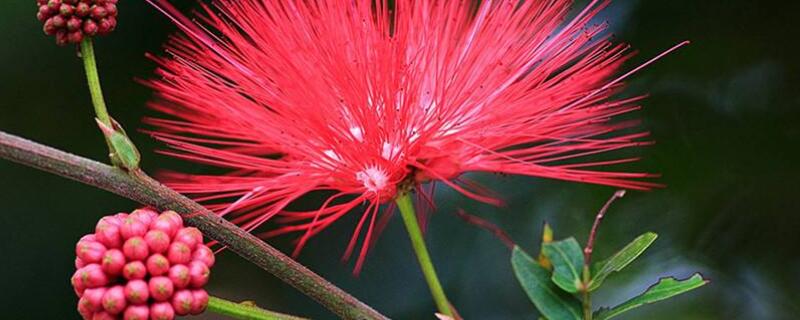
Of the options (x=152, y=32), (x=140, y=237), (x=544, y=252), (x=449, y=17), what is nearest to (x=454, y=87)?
(x=449, y=17)

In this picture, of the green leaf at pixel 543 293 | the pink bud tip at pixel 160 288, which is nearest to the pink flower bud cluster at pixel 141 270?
the pink bud tip at pixel 160 288

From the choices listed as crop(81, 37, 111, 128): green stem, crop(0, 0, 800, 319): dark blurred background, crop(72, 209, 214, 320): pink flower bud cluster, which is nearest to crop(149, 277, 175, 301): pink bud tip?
crop(72, 209, 214, 320): pink flower bud cluster

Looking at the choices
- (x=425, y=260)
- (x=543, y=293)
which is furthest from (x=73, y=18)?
(x=543, y=293)

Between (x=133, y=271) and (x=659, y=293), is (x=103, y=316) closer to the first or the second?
(x=133, y=271)

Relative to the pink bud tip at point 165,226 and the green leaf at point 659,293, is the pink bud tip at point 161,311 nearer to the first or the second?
the pink bud tip at point 165,226

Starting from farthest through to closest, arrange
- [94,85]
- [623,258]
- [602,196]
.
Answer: [602,196], [623,258], [94,85]

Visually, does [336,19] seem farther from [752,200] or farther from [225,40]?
[752,200]
